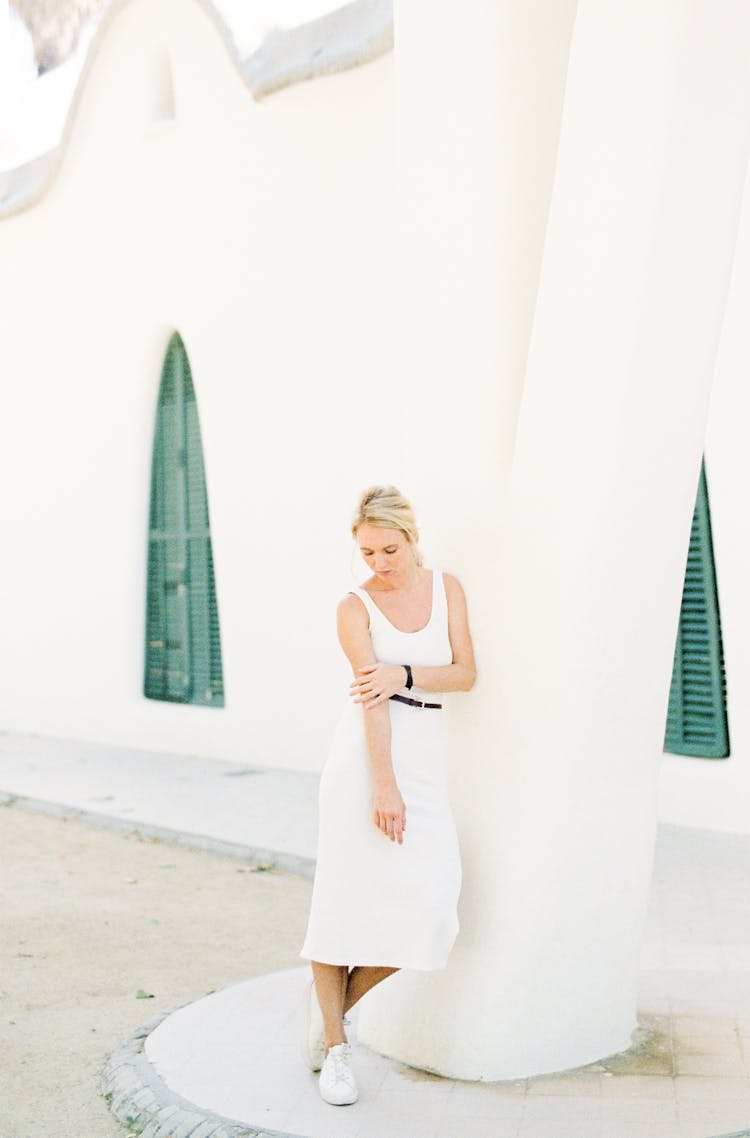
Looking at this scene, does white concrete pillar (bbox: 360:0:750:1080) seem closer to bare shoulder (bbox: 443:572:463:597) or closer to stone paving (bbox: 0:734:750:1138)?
bare shoulder (bbox: 443:572:463:597)

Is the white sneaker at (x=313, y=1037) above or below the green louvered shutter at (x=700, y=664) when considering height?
below

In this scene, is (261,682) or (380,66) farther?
(261,682)

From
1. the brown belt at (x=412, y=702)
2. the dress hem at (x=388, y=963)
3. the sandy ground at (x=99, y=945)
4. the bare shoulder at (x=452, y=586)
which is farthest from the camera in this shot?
the sandy ground at (x=99, y=945)

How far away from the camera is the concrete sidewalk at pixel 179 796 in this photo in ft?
29.1

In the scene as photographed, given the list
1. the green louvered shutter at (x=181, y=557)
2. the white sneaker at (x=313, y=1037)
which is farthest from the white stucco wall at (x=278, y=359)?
the white sneaker at (x=313, y=1037)

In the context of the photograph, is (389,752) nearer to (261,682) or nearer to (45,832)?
(45,832)

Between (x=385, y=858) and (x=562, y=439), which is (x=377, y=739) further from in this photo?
(x=562, y=439)

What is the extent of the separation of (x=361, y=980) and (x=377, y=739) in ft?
2.40

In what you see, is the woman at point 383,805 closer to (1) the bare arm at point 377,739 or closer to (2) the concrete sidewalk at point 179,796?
(1) the bare arm at point 377,739

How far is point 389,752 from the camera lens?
4.13 meters

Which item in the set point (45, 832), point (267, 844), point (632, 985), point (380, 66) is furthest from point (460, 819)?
point (380, 66)

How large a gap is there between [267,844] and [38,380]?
7.02 meters

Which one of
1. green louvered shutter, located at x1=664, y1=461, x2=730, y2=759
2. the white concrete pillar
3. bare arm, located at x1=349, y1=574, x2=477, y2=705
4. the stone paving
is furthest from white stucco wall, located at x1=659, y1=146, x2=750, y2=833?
bare arm, located at x1=349, y1=574, x2=477, y2=705

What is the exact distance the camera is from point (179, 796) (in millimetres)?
10562
